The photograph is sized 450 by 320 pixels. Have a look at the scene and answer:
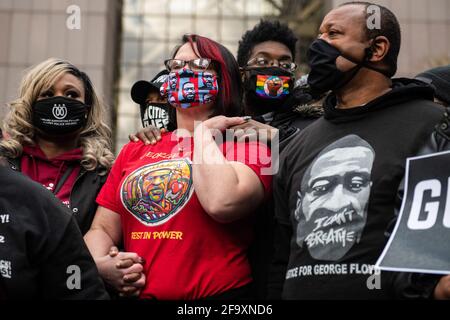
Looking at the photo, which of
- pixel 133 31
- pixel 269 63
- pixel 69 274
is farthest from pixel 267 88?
pixel 133 31

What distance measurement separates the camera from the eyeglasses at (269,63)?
4.53 meters

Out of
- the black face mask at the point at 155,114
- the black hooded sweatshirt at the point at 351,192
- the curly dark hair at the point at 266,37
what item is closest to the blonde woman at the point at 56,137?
the black face mask at the point at 155,114

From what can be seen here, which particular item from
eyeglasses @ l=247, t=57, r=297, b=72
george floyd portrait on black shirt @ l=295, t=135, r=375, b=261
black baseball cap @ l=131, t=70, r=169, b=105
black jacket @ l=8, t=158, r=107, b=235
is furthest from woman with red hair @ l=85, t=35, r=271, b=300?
black baseball cap @ l=131, t=70, r=169, b=105

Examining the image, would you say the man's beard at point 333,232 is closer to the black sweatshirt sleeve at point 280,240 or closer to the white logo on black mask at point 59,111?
the black sweatshirt sleeve at point 280,240

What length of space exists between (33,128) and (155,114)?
954 mm

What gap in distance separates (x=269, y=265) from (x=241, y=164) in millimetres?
513

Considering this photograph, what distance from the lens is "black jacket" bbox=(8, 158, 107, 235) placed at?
12.5 ft

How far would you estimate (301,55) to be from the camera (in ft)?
63.5

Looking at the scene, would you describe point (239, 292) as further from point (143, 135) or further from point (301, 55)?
point (301, 55)

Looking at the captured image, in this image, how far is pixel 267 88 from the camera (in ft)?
14.3

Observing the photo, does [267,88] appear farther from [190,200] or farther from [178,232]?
[178,232]

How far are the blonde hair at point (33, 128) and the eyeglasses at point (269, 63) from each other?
42.5 inches

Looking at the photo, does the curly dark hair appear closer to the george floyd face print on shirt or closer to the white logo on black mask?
the george floyd face print on shirt
